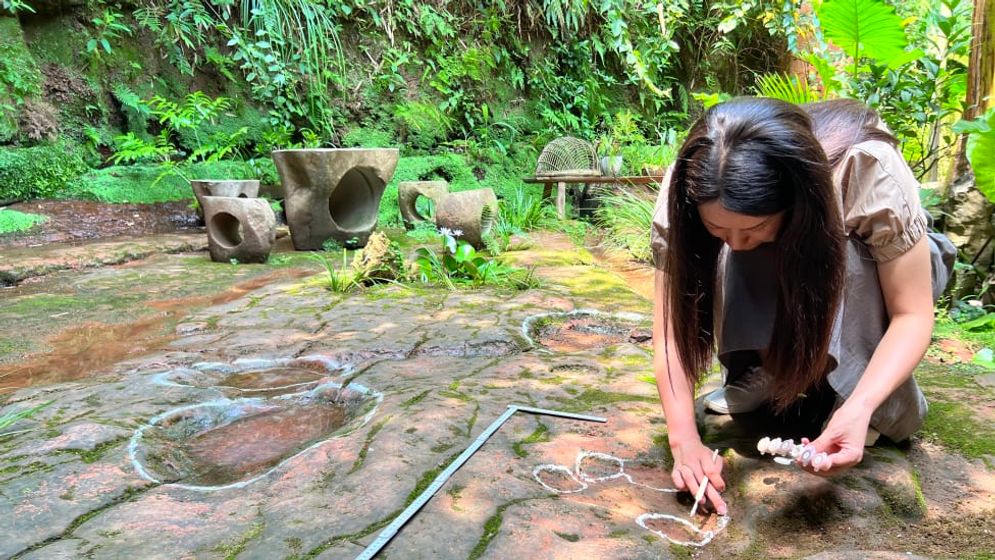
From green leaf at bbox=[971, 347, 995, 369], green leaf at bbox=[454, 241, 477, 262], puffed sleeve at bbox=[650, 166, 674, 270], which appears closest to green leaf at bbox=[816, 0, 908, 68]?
green leaf at bbox=[971, 347, 995, 369]

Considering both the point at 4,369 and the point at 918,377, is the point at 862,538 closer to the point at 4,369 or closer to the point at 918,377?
the point at 918,377

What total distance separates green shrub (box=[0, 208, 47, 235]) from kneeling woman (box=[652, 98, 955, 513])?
5387mm

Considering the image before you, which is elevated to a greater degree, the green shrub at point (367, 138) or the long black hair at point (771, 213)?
the green shrub at point (367, 138)

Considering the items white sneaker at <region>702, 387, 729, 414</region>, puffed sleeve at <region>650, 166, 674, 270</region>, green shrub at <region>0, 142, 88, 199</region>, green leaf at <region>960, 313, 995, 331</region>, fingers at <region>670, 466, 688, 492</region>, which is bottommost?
green leaf at <region>960, 313, 995, 331</region>

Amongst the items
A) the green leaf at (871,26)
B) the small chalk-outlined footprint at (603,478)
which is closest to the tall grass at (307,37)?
the green leaf at (871,26)

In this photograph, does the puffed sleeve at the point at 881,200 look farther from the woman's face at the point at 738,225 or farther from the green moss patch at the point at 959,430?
the green moss patch at the point at 959,430

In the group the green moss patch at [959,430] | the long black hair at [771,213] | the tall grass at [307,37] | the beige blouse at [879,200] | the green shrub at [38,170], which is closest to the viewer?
the long black hair at [771,213]

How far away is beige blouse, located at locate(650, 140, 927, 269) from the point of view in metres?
1.17

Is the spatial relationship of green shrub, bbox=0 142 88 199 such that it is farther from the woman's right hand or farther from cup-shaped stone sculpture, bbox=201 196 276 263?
the woman's right hand

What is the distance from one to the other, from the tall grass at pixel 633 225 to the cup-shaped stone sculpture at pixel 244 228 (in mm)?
2776

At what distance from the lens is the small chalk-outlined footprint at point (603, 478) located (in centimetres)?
124

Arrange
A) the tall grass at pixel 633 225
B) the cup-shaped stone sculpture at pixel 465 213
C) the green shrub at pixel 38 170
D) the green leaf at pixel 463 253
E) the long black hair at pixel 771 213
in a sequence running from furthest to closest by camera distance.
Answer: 1. the green shrub at pixel 38 170
2. the tall grass at pixel 633 225
3. the cup-shaped stone sculpture at pixel 465 213
4. the green leaf at pixel 463 253
5. the long black hair at pixel 771 213

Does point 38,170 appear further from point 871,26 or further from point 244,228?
point 871,26

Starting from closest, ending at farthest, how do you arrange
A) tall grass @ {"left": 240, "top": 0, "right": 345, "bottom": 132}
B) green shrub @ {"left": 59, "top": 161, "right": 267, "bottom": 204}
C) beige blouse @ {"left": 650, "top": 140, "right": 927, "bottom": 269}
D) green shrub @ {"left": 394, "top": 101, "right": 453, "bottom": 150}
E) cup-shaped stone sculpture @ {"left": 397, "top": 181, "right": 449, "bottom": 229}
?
beige blouse @ {"left": 650, "top": 140, "right": 927, "bottom": 269}
green shrub @ {"left": 59, "top": 161, "right": 267, "bottom": 204}
cup-shaped stone sculpture @ {"left": 397, "top": 181, "right": 449, "bottom": 229}
tall grass @ {"left": 240, "top": 0, "right": 345, "bottom": 132}
green shrub @ {"left": 394, "top": 101, "right": 453, "bottom": 150}
